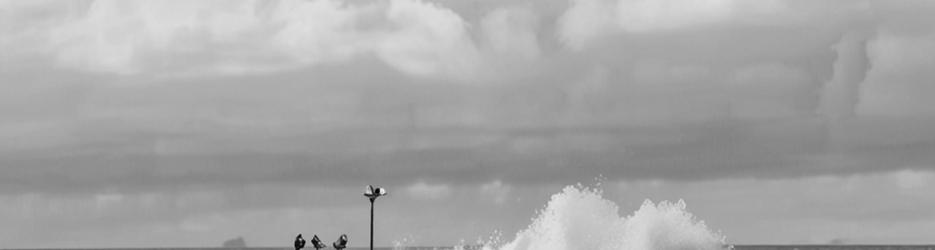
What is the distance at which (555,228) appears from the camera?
336 feet

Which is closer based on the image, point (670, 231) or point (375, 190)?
point (375, 190)

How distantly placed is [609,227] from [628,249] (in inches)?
90.7

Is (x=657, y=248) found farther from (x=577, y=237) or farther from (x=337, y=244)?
(x=337, y=244)

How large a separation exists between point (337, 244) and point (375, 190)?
8.09 feet

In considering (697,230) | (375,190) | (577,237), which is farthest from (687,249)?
(375,190)

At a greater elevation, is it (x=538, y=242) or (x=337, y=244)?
(x=538, y=242)

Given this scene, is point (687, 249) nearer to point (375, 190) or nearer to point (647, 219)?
point (647, 219)

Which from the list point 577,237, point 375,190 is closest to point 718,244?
point 577,237

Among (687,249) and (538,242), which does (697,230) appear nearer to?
(687,249)

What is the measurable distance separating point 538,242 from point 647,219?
8.01 meters

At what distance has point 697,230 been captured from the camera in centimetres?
10469

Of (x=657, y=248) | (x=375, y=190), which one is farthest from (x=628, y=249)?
(x=375, y=190)

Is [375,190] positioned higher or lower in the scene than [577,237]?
lower

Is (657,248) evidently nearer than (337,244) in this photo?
No
